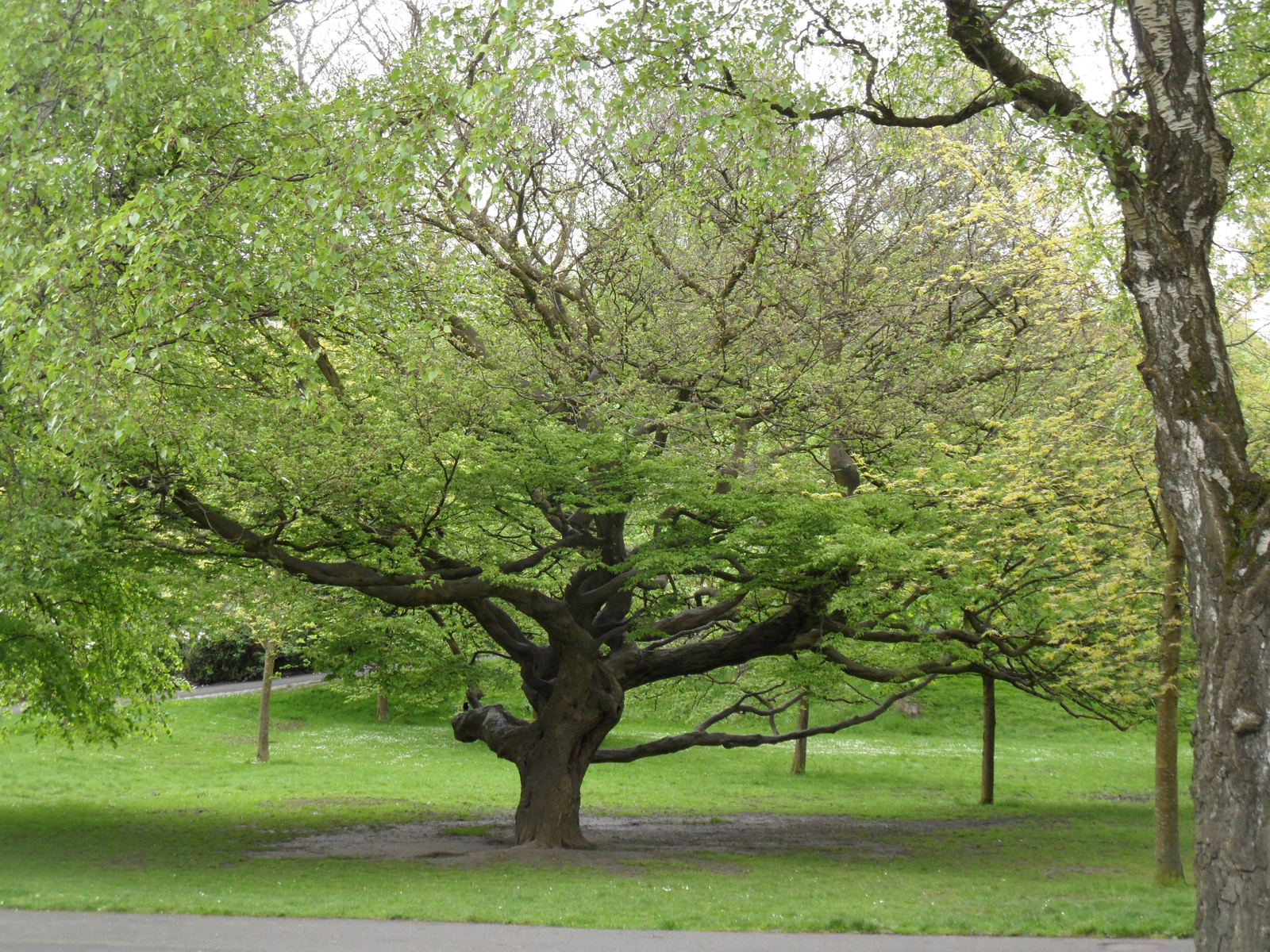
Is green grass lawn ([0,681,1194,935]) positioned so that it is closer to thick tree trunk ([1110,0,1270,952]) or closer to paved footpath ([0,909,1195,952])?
paved footpath ([0,909,1195,952])

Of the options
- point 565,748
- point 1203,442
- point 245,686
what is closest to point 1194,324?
point 1203,442

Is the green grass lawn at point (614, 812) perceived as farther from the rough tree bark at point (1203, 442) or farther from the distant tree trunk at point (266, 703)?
the rough tree bark at point (1203, 442)

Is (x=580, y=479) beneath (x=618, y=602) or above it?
above

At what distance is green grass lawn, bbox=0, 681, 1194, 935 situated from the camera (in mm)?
11148

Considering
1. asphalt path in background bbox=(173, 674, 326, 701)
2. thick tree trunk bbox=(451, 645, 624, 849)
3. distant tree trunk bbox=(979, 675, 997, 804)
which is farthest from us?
asphalt path in background bbox=(173, 674, 326, 701)

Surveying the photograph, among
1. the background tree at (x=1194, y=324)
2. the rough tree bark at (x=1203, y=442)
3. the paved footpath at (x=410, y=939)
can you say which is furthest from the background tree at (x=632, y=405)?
the paved footpath at (x=410, y=939)

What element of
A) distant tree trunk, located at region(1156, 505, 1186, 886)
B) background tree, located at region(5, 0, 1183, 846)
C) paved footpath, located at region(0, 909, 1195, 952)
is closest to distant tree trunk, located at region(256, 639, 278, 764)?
background tree, located at region(5, 0, 1183, 846)

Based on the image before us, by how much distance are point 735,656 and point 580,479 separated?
472 centimetres

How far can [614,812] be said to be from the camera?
22.9 meters

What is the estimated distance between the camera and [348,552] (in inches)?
552

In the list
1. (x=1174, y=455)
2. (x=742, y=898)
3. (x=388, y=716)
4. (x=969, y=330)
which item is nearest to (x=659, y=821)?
(x=742, y=898)

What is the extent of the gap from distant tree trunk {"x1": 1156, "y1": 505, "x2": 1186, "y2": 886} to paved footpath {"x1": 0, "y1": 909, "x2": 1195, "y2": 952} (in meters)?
3.24

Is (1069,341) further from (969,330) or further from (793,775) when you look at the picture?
(793,775)

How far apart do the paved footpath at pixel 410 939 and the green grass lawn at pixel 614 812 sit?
0.47 metres
